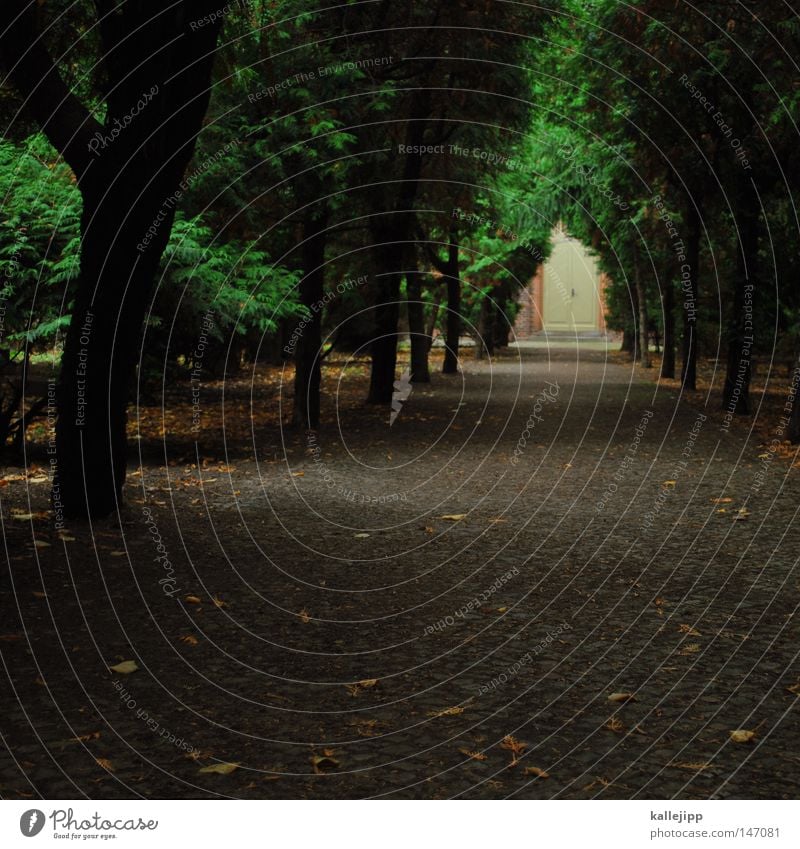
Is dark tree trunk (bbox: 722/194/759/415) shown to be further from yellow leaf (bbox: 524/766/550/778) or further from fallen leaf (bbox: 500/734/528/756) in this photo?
yellow leaf (bbox: 524/766/550/778)

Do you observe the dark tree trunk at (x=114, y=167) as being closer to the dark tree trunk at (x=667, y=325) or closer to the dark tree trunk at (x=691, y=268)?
the dark tree trunk at (x=691, y=268)

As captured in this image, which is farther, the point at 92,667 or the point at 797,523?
the point at 797,523

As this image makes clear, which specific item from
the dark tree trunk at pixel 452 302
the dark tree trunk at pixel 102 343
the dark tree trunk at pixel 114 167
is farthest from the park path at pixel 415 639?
the dark tree trunk at pixel 452 302

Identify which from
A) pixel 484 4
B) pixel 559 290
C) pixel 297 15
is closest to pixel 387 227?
pixel 484 4

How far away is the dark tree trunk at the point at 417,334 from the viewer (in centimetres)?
2645

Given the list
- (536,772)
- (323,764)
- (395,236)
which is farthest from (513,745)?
(395,236)

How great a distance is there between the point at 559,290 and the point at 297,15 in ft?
198

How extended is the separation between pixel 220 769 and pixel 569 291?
70.7m

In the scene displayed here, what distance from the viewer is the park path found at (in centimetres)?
462

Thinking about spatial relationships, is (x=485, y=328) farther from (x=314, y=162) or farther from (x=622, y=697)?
(x=622, y=697)

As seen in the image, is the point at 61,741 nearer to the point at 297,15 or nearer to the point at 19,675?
the point at 19,675

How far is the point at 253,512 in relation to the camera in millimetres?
10672

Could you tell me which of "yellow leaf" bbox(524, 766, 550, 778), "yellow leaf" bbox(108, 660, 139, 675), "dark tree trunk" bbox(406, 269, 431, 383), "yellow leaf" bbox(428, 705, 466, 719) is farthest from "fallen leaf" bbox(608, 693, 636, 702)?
"dark tree trunk" bbox(406, 269, 431, 383)

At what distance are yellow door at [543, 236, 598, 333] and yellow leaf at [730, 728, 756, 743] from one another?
62636 millimetres
